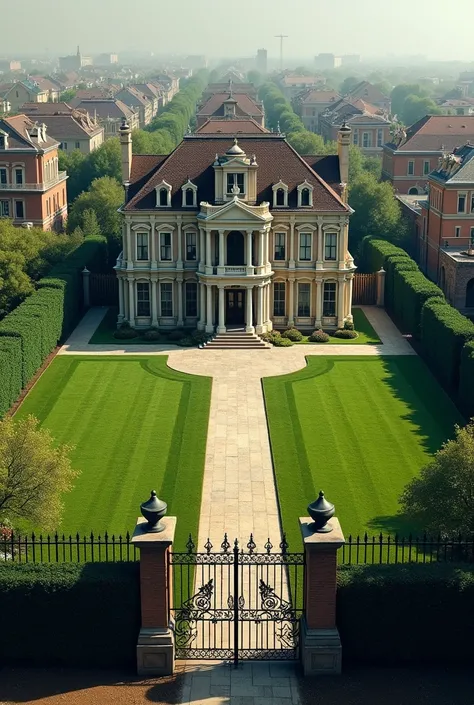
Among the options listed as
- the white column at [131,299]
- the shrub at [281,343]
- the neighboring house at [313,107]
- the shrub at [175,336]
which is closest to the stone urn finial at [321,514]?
the shrub at [281,343]

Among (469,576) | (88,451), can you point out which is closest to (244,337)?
(88,451)

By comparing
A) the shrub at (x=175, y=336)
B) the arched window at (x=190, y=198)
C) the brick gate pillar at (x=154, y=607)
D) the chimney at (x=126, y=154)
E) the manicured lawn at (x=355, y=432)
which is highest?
the chimney at (x=126, y=154)

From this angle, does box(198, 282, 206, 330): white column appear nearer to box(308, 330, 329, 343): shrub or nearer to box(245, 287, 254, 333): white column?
box(245, 287, 254, 333): white column

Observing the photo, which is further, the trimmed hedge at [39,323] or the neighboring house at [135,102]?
the neighboring house at [135,102]

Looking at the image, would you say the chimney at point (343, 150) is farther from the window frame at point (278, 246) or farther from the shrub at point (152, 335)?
the shrub at point (152, 335)

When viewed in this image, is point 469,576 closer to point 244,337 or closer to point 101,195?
point 244,337

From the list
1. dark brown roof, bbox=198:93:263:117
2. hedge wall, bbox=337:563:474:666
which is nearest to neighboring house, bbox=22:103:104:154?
dark brown roof, bbox=198:93:263:117

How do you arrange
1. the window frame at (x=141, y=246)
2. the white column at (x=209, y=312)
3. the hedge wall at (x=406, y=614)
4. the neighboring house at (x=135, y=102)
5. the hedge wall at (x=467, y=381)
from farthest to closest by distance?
the neighboring house at (x=135, y=102) → the window frame at (x=141, y=246) → the white column at (x=209, y=312) → the hedge wall at (x=467, y=381) → the hedge wall at (x=406, y=614)
